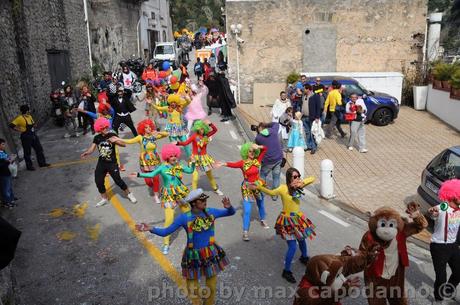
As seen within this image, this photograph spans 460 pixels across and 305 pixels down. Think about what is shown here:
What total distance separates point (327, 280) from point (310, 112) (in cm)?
895

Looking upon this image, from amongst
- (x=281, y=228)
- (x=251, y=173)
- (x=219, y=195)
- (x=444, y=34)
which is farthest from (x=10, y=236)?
(x=444, y=34)

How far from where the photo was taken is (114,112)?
40.9ft

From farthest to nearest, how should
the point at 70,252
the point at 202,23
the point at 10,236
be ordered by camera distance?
the point at 202,23 → the point at 70,252 → the point at 10,236

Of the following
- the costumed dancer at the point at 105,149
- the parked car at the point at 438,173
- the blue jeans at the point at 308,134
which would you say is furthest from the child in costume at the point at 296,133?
the costumed dancer at the point at 105,149

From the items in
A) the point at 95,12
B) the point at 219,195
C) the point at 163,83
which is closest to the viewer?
the point at 219,195

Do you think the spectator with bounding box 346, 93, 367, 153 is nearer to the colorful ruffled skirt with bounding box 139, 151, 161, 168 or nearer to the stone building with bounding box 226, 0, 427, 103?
the colorful ruffled skirt with bounding box 139, 151, 161, 168

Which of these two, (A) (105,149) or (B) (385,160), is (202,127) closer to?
(A) (105,149)

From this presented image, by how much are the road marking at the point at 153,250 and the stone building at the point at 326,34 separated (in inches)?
485

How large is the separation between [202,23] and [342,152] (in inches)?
1805

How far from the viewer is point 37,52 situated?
1597 cm

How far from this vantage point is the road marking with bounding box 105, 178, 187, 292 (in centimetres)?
630

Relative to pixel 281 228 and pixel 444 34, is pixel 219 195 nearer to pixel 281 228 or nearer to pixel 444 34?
pixel 281 228

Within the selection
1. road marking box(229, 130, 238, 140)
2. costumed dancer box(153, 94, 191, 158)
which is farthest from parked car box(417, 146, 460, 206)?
road marking box(229, 130, 238, 140)

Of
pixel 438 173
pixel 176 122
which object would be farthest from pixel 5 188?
pixel 438 173
